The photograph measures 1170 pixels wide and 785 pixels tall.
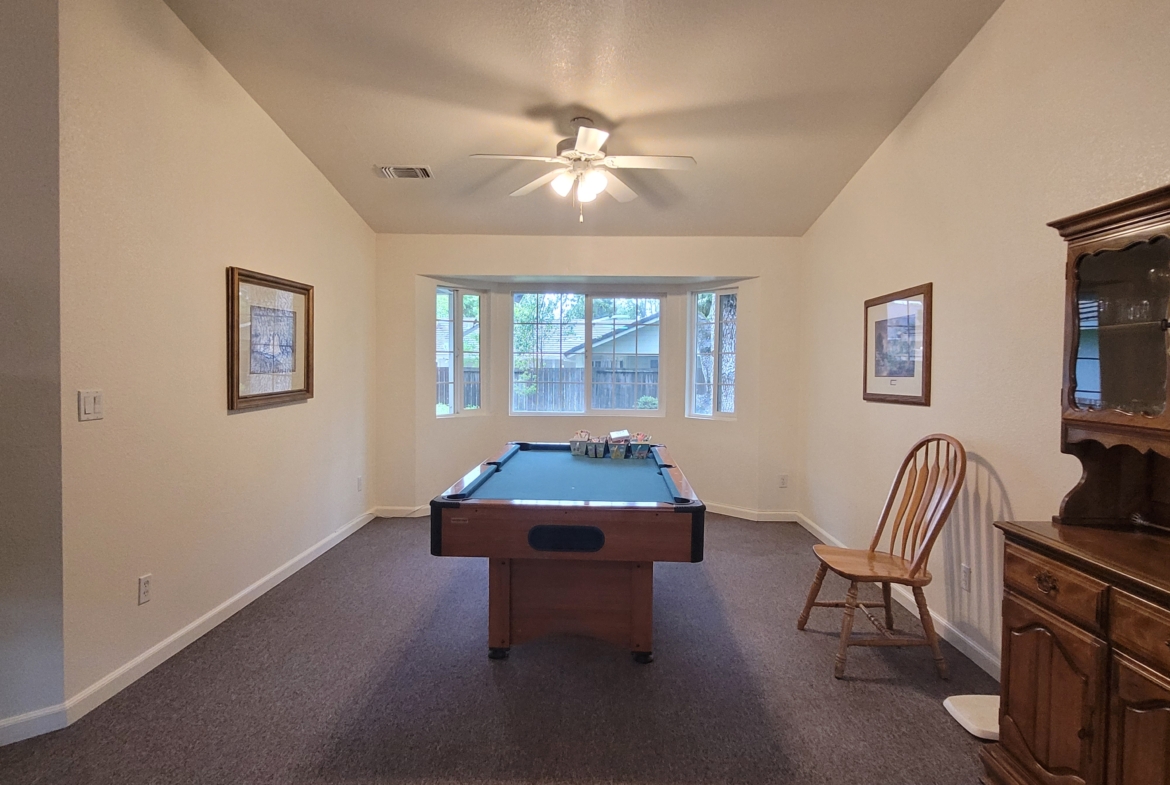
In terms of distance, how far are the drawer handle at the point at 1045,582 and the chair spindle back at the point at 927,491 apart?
627 millimetres

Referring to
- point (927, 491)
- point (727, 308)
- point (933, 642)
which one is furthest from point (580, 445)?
point (727, 308)

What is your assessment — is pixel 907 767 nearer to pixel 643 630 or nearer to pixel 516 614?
pixel 643 630

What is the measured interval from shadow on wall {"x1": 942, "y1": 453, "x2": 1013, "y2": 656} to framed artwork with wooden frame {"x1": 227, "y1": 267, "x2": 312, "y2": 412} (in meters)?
3.67

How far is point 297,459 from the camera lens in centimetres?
322

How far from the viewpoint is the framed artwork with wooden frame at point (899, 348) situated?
8.67 feet

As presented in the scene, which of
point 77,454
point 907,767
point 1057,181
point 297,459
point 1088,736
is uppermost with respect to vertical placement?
point 1057,181

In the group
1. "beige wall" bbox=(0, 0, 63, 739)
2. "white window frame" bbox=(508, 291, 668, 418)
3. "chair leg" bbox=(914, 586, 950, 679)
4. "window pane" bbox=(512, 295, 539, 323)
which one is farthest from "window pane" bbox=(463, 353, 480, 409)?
"chair leg" bbox=(914, 586, 950, 679)

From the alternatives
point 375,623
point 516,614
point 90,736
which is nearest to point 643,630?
point 516,614

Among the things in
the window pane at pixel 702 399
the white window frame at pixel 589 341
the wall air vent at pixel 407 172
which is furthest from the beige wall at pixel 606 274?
the wall air vent at pixel 407 172

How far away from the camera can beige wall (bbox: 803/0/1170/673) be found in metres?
1.68

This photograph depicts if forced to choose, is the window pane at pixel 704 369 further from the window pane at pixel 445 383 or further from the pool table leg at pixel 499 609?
the pool table leg at pixel 499 609

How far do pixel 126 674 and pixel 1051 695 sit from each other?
3.24m

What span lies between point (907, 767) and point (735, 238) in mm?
3651

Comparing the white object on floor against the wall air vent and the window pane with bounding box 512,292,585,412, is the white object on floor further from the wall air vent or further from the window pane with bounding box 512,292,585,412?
the wall air vent
